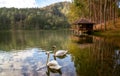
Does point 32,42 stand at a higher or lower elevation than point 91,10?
lower

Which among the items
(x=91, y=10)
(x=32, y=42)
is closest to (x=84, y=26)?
(x=32, y=42)

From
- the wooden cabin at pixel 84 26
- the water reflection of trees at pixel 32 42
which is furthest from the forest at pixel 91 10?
the water reflection of trees at pixel 32 42

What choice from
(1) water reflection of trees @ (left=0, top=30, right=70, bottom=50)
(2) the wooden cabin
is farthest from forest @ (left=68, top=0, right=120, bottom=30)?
(1) water reflection of trees @ (left=0, top=30, right=70, bottom=50)

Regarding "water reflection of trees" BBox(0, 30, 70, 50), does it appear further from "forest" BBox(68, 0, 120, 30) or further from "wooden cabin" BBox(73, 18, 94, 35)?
"forest" BBox(68, 0, 120, 30)

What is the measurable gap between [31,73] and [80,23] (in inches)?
1572

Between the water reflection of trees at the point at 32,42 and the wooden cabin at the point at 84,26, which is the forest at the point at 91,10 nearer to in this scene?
the wooden cabin at the point at 84,26

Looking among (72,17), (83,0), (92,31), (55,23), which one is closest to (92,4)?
(83,0)

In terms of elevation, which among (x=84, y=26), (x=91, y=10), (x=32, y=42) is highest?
(x=91, y=10)

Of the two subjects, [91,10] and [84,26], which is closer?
[84,26]

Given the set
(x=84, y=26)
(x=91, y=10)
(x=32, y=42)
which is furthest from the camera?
(x=91, y=10)

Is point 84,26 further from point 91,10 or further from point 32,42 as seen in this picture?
point 91,10

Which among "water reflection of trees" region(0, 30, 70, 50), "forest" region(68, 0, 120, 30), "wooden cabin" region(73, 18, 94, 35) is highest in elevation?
"forest" region(68, 0, 120, 30)

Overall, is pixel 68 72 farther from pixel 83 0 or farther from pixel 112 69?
pixel 83 0

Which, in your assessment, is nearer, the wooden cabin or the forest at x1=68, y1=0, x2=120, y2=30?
the wooden cabin
